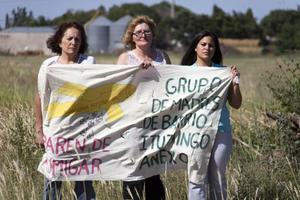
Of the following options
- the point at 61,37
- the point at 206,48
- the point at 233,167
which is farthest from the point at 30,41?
the point at 206,48

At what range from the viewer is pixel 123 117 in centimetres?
601

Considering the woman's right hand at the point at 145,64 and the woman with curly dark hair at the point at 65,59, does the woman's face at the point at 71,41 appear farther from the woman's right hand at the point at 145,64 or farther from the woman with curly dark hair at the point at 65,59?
the woman's right hand at the point at 145,64

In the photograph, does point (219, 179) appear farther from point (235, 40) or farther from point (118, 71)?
point (235, 40)

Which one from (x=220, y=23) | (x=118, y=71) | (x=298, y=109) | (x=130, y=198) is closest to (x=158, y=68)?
(x=118, y=71)

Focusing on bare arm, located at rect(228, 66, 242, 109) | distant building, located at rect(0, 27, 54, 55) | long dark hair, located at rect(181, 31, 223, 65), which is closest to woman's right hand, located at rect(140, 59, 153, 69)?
long dark hair, located at rect(181, 31, 223, 65)

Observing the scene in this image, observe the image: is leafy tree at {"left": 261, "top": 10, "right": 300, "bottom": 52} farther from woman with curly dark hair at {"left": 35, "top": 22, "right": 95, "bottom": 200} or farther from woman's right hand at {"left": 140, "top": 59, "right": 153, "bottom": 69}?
woman with curly dark hair at {"left": 35, "top": 22, "right": 95, "bottom": 200}

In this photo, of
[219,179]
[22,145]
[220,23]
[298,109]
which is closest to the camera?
[219,179]

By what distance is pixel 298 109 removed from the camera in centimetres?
819

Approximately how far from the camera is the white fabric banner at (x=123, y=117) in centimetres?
595

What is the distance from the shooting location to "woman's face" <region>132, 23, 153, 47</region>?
6074mm

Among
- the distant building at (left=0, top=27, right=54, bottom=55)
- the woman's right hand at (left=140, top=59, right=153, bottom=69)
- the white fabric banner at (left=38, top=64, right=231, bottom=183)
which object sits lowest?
the distant building at (left=0, top=27, right=54, bottom=55)

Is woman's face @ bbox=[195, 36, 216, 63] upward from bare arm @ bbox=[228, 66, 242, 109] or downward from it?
upward

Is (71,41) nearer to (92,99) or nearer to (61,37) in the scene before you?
(61,37)

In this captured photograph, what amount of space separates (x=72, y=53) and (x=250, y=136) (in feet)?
10.9
